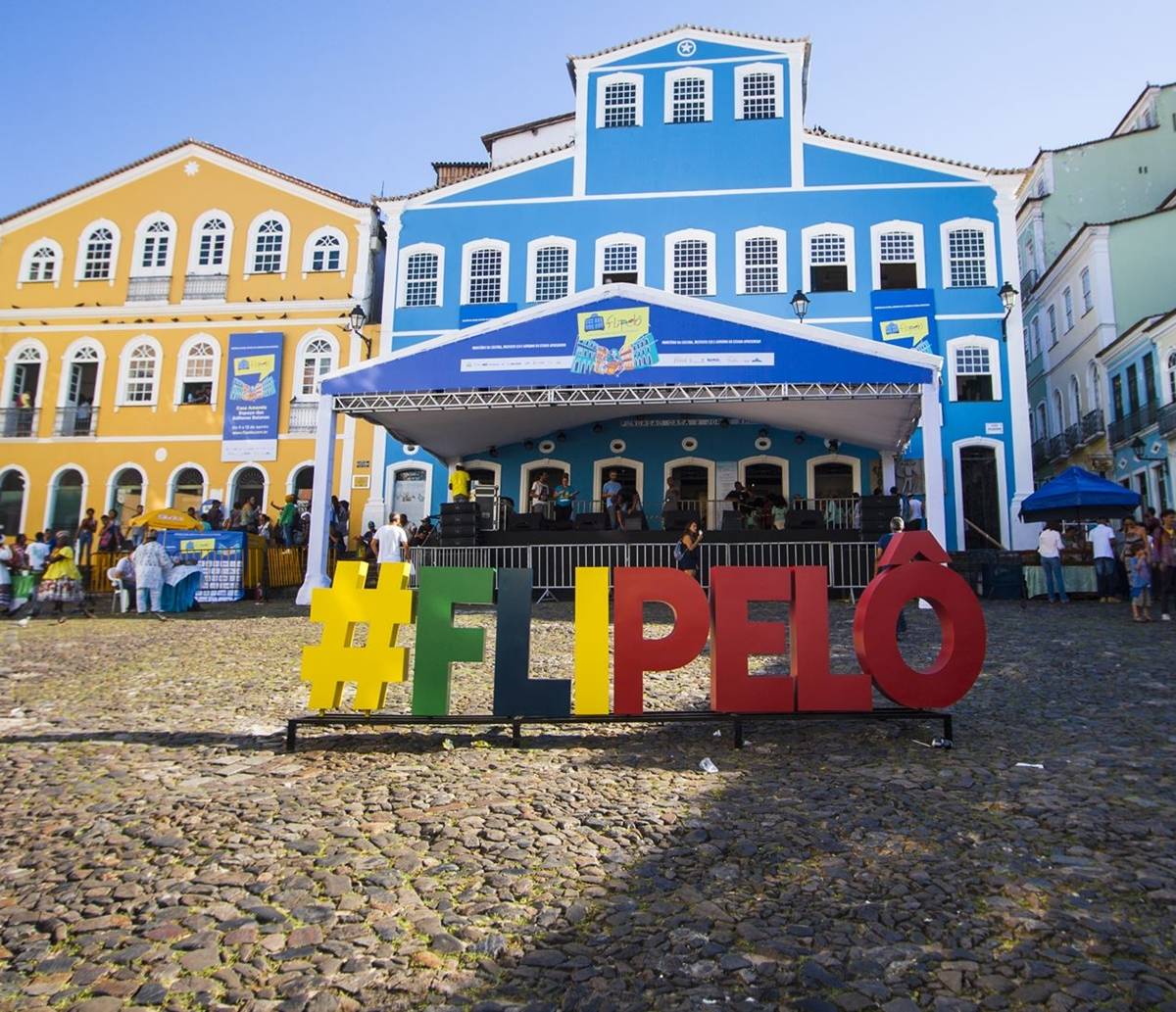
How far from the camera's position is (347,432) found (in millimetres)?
23984

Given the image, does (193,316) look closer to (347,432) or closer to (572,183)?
(347,432)

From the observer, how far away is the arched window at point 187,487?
24281mm

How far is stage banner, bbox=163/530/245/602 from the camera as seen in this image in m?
17.0

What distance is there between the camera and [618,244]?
23578 mm

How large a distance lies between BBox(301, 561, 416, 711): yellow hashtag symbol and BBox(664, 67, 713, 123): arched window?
21766mm

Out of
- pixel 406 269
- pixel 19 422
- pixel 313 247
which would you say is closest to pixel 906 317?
pixel 406 269

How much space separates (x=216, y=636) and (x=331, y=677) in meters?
6.44

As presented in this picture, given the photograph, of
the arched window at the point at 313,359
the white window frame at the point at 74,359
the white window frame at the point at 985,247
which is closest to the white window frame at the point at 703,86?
the white window frame at the point at 985,247

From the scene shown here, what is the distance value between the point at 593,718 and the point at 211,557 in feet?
45.0

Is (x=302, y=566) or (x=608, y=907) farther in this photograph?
(x=302, y=566)

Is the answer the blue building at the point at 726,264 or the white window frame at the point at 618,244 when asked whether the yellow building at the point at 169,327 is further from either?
the white window frame at the point at 618,244

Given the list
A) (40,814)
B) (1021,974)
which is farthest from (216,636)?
(1021,974)

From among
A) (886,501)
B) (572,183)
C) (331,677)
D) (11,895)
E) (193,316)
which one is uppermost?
(572,183)

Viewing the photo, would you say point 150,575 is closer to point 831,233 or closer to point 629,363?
point 629,363
